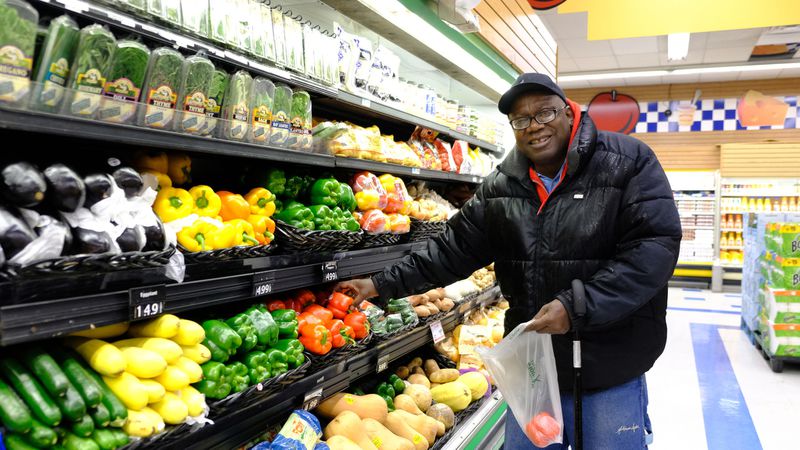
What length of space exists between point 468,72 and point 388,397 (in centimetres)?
241

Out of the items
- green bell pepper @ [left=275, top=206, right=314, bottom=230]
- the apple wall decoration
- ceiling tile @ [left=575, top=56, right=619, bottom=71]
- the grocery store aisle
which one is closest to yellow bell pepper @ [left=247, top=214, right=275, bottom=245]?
green bell pepper @ [left=275, top=206, right=314, bottom=230]

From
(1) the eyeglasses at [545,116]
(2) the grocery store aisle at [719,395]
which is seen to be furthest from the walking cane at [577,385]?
(2) the grocery store aisle at [719,395]

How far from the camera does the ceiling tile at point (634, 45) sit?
33.0ft

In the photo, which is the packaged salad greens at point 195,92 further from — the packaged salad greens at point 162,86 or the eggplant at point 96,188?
the eggplant at point 96,188

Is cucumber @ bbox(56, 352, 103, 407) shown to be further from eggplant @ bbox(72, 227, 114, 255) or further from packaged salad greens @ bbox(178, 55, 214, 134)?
packaged salad greens @ bbox(178, 55, 214, 134)

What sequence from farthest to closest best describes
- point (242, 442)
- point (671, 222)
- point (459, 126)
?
point (459, 126)
point (671, 222)
point (242, 442)

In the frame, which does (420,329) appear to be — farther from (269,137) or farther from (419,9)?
(419,9)

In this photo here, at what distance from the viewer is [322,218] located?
247cm

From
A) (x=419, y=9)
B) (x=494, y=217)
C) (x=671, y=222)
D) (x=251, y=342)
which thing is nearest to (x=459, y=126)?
(x=419, y=9)

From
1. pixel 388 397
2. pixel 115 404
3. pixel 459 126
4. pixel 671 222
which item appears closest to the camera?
pixel 115 404

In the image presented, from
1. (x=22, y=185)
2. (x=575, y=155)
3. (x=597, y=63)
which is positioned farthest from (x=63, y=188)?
(x=597, y=63)

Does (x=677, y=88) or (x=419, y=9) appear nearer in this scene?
(x=419, y=9)

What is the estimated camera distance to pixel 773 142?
→ 39.4 feet

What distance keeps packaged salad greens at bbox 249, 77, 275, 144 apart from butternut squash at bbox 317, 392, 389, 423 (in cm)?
120
